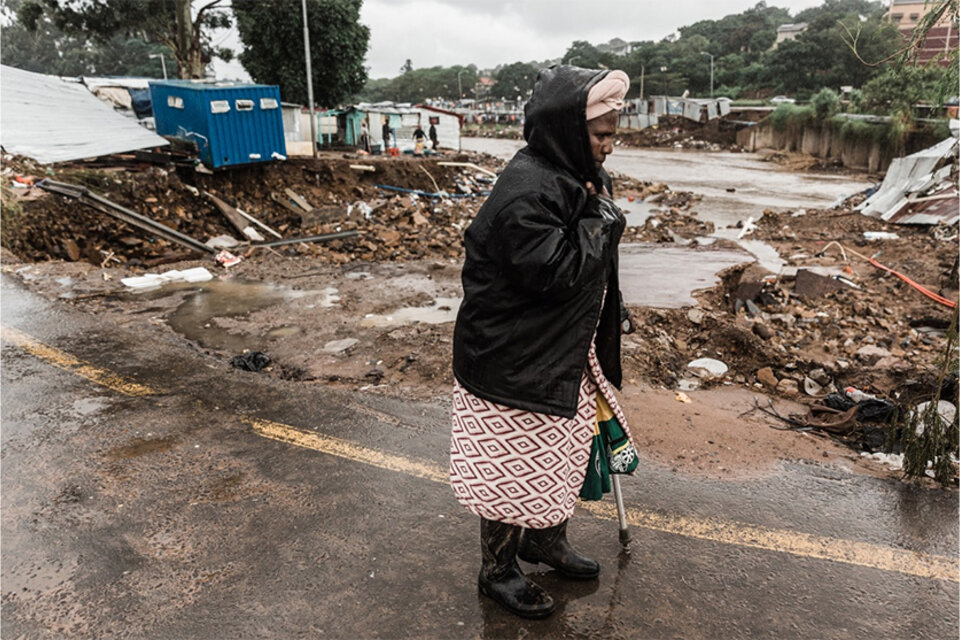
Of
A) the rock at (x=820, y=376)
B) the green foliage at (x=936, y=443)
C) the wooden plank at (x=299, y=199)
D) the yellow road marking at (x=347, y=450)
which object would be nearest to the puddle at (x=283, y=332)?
the yellow road marking at (x=347, y=450)

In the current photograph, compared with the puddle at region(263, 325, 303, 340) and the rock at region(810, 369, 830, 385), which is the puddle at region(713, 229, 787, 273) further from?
the puddle at region(263, 325, 303, 340)

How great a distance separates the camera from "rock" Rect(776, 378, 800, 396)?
4594mm

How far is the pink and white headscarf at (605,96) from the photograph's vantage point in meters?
1.78

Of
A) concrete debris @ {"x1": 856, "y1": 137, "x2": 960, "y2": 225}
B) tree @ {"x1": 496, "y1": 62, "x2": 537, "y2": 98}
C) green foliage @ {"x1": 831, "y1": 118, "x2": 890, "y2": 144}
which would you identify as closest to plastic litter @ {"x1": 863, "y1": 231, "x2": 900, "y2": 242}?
concrete debris @ {"x1": 856, "y1": 137, "x2": 960, "y2": 225}

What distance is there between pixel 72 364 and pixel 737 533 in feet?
14.7

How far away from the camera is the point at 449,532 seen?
102 inches

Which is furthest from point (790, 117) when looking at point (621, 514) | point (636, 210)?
point (621, 514)

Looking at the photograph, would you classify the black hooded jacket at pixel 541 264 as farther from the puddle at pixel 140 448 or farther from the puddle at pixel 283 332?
the puddle at pixel 283 332

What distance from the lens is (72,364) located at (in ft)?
14.6

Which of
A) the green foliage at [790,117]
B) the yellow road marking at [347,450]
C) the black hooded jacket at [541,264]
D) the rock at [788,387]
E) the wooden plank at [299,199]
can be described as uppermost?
the green foliage at [790,117]

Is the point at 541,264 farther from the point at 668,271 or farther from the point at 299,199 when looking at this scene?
A: the point at 299,199

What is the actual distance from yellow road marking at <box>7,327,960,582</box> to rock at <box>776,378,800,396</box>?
7.24ft

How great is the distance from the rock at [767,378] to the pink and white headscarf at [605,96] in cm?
355

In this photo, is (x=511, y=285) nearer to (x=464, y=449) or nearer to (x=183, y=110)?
(x=464, y=449)
